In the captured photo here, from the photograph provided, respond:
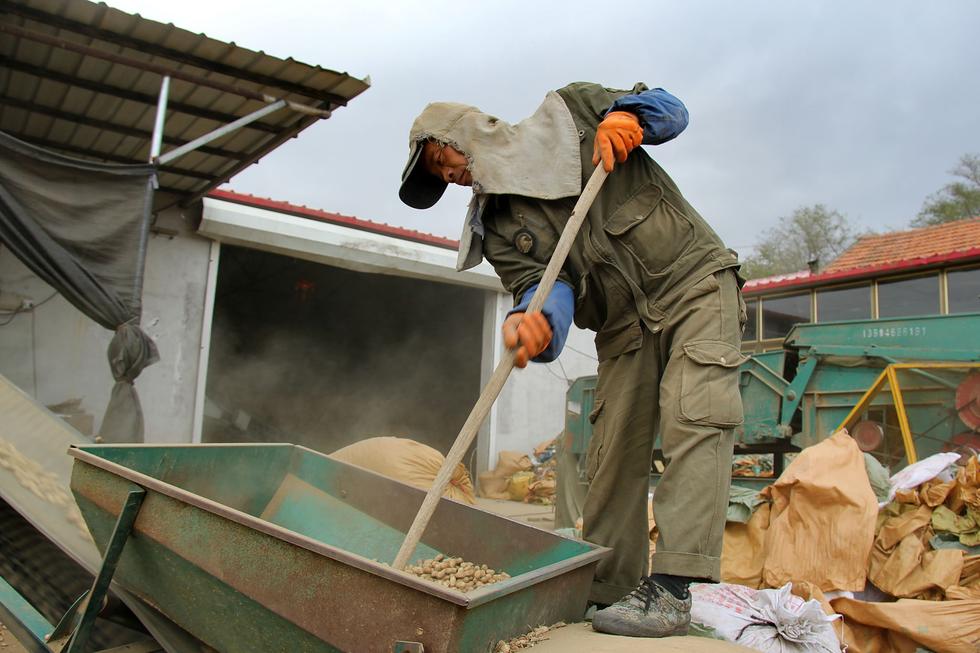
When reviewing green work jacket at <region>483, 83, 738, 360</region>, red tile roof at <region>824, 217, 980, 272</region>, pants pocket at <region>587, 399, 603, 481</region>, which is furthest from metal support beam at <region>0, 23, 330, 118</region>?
red tile roof at <region>824, 217, 980, 272</region>

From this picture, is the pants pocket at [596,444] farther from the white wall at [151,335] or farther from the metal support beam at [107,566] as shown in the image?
the white wall at [151,335]

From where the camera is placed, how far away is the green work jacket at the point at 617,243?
2037 millimetres

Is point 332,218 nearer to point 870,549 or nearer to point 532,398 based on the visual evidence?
point 532,398

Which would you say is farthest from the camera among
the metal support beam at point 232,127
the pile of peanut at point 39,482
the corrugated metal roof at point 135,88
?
the metal support beam at point 232,127

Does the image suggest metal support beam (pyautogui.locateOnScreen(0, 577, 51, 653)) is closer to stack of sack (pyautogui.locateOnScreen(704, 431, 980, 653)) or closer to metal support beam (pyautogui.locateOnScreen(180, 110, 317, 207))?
stack of sack (pyautogui.locateOnScreen(704, 431, 980, 653))

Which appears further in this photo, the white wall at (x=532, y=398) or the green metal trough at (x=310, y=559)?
the white wall at (x=532, y=398)

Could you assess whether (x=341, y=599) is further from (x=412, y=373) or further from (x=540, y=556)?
(x=412, y=373)

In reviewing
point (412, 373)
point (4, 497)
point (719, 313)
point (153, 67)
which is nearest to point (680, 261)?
point (719, 313)

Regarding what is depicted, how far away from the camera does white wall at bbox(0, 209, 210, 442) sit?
20.4 ft

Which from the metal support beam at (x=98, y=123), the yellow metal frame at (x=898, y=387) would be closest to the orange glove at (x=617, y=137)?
the yellow metal frame at (x=898, y=387)

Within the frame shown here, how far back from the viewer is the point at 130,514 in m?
1.84

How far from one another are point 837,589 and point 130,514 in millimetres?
2746

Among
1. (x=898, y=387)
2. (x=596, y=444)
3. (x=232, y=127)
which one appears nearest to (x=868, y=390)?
A: (x=898, y=387)

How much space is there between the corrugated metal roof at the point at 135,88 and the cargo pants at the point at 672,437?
3.86m
